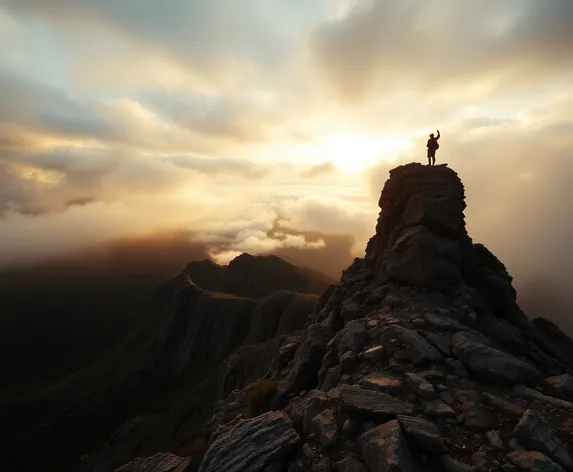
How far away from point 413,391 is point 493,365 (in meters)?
4.87

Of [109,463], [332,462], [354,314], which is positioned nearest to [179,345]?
[109,463]

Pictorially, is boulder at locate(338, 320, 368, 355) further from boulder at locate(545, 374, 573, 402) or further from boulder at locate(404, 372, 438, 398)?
boulder at locate(545, 374, 573, 402)

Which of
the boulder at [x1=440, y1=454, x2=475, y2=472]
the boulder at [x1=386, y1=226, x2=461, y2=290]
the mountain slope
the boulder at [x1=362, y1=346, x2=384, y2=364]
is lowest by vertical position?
the mountain slope

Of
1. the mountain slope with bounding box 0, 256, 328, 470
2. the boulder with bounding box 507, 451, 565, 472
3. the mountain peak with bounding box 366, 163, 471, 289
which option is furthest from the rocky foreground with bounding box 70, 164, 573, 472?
the mountain slope with bounding box 0, 256, 328, 470

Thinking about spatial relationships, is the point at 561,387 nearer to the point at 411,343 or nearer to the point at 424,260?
the point at 411,343

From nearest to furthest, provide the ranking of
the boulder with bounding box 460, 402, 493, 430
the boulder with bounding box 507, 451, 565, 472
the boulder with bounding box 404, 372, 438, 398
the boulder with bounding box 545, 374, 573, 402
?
the boulder with bounding box 507, 451, 565, 472 < the boulder with bounding box 460, 402, 493, 430 < the boulder with bounding box 404, 372, 438, 398 < the boulder with bounding box 545, 374, 573, 402

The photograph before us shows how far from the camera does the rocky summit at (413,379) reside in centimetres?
1488

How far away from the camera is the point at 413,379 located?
18.8 metres

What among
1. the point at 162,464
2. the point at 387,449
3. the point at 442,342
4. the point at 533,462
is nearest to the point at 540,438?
the point at 533,462

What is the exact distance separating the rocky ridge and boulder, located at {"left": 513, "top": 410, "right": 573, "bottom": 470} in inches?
1.6

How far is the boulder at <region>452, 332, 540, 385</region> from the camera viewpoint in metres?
19.0

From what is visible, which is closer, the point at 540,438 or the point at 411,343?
the point at 540,438

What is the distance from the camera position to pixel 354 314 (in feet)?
103

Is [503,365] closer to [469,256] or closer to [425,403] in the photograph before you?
[425,403]
